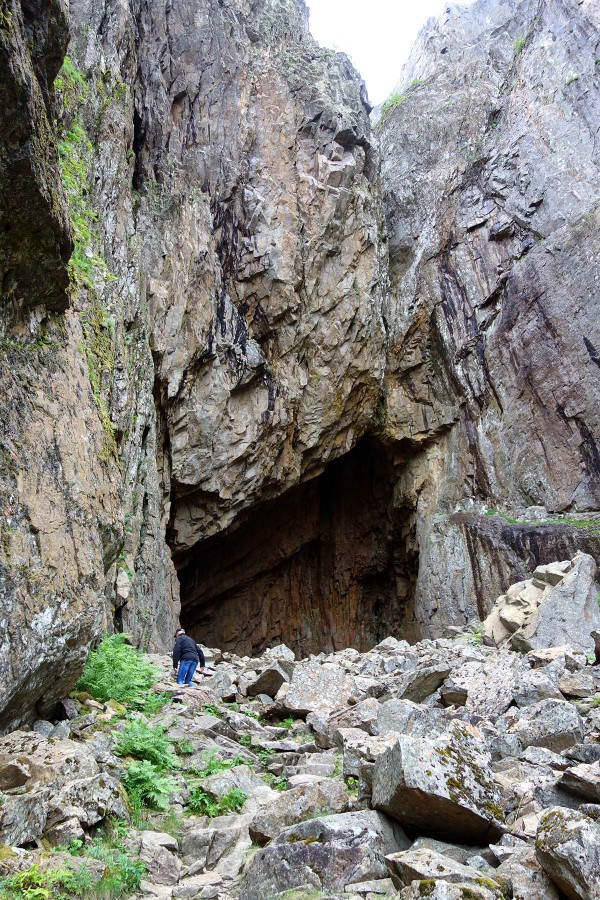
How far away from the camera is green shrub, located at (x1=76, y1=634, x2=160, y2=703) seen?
6.15 m

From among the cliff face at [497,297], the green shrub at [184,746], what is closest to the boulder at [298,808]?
the green shrub at [184,746]

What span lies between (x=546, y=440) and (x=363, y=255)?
8103mm

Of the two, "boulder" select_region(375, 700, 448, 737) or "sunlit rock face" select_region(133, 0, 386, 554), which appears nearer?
"boulder" select_region(375, 700, 448, 737)

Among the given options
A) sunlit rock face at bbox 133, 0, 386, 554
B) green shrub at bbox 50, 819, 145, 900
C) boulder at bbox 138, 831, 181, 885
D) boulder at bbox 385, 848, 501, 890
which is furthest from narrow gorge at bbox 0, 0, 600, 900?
boulder at bbox 385, 848, 501, 890

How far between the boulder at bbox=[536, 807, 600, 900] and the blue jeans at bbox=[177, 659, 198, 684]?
20.5 feet

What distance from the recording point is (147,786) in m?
4.32

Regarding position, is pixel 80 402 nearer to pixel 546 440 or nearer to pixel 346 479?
pixel 546 440

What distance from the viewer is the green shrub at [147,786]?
13.9 feet

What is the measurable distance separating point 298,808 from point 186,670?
193 inches

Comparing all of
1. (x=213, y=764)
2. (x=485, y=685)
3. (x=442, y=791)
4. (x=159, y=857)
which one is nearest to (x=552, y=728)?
(x=485, y=685)

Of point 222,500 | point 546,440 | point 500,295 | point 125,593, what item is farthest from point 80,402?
point 500,295

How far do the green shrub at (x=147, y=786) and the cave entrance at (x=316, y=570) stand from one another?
15.8 m

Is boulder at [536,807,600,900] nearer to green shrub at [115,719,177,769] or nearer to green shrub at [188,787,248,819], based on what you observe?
green shrub at [188,787,248,819]

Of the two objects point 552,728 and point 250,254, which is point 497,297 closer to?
point 250,254
